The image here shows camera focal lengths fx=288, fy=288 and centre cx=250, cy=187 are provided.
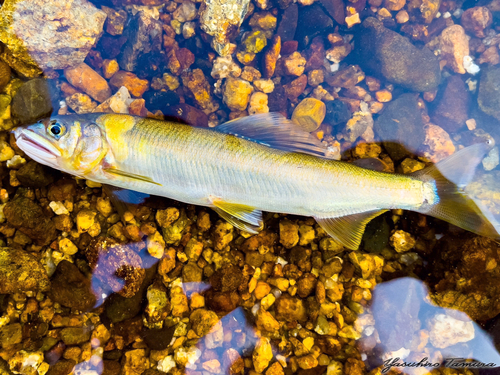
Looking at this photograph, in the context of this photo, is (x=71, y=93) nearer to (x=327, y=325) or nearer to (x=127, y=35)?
(x=127, y=35)

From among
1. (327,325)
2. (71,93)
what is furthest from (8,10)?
(327,325)

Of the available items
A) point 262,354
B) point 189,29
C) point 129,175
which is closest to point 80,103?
point 129,175

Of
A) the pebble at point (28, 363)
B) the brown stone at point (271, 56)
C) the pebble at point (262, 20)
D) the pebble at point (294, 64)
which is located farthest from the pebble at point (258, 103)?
the pebble at point (28, 363)

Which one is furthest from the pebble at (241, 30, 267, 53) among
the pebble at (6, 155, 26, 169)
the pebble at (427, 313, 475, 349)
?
the pebble at (427, 313, 475, 349)

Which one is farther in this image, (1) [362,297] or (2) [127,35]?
(2) [127,35]

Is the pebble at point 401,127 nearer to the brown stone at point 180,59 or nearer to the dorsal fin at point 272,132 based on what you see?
the dorsal fin at point 272,132

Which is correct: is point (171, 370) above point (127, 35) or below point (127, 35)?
below

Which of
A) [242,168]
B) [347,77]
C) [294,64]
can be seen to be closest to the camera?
[242,168]

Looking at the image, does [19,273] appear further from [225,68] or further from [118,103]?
[225,68]

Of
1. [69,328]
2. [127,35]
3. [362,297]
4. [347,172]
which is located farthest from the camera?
[127,35]
